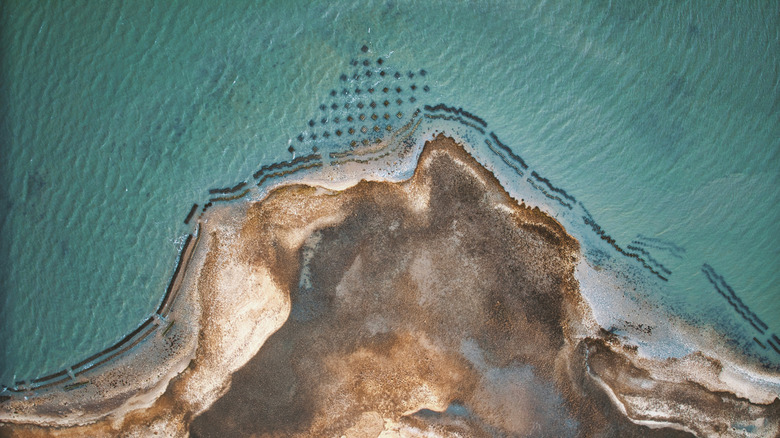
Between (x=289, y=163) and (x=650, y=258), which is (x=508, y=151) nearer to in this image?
(x=650, y=258)

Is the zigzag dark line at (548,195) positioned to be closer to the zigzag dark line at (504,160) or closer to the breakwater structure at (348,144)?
the breakwater structure at (348,144)

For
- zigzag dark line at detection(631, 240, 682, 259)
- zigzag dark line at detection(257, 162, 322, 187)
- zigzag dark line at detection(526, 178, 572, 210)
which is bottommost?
zigzag dark line at detection(257, 162, 322, 187)

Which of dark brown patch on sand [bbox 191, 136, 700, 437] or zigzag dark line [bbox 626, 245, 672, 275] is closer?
dark brown patch on sand [bbox 191, 136, 700, 437]

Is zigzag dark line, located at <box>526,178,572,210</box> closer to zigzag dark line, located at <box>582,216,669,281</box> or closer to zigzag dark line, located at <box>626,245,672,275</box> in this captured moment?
zigzag dark line, located at <box>582,216,669,281</box>

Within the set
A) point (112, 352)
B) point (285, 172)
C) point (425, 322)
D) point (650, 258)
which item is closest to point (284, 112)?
point (285, 172)

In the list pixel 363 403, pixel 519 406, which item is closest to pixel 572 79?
pixel 519 406

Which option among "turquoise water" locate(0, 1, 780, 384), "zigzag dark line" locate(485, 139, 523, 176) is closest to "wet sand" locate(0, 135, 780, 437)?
"zigzag dark line" locate(485, 139, 523, 176)

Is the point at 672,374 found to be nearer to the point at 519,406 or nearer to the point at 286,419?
the point at 519,406

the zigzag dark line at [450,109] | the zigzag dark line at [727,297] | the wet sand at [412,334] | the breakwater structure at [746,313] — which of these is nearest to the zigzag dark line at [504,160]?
the wet sand at [412,334]
